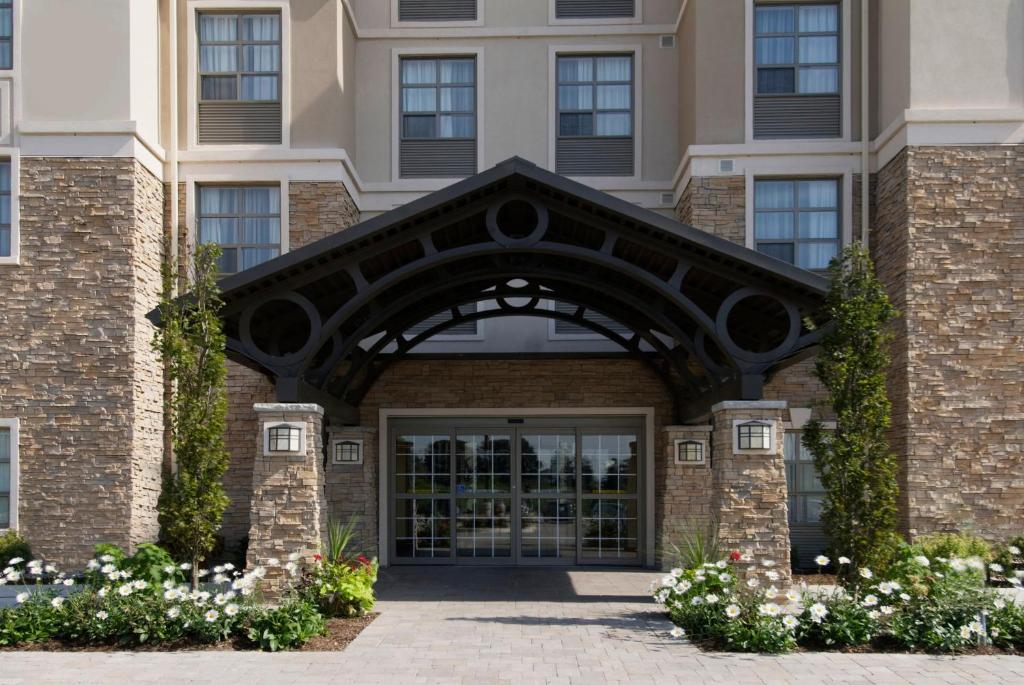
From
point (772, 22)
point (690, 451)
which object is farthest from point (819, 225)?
point (690, 451)

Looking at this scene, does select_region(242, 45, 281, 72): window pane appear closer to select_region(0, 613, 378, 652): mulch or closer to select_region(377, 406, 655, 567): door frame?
select_region(377, 406, 655, 567): door frame

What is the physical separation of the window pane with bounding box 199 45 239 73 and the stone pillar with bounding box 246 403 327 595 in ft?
23.2

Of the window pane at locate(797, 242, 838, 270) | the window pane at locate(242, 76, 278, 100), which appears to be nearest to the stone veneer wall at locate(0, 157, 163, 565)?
the window pane at locate(242, 76, 278, 100)

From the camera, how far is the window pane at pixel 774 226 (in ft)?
51.7

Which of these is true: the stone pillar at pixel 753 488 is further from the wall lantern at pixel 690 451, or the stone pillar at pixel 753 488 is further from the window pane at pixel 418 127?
the window pane at pixel 418 127

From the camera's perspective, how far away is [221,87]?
16.0 metres

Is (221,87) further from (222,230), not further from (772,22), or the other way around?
(772,22)

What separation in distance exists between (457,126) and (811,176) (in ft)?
19.4

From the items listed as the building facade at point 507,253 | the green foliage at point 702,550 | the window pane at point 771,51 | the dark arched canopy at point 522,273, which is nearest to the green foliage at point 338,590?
the building facade at point 507,253

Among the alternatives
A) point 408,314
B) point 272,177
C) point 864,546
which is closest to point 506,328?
point 408,314

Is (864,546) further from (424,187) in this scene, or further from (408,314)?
(424,187)

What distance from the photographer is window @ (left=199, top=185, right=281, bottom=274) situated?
1584 centimetres

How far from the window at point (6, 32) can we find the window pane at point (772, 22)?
11.1 meters

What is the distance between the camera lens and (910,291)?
14.1 m
